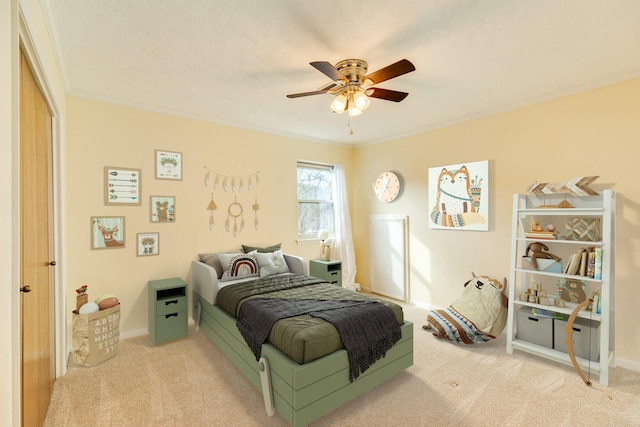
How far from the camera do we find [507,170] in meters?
3.28

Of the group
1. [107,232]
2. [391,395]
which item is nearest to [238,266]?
[107,232]

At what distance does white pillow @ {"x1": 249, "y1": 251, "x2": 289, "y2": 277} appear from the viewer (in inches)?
138

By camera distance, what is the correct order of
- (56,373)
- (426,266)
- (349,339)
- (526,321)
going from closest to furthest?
(349,339)
(56,373)
(526,321)
(426,266)

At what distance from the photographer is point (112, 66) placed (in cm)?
239

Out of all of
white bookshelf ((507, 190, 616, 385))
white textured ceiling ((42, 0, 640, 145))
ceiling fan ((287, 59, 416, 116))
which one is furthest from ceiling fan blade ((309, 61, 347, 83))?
white bookshelf ((507, 190, 616, 385))

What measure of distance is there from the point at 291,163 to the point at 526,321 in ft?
11.1

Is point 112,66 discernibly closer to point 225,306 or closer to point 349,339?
point 225,306

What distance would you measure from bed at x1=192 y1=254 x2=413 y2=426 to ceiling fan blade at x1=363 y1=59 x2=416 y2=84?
1895mm

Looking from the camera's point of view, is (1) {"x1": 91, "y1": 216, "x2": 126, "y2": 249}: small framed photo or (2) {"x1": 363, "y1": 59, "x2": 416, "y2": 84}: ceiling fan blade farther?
(1) {"x1": 91, "y1": 216, "x2": 126, "y2": 249}: small framed photo

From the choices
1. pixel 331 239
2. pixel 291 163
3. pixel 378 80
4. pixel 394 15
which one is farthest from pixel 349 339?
pixel 291 163

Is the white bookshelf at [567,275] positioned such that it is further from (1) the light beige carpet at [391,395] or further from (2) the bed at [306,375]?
(2) the bed at [306,375]

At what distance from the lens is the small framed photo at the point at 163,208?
3.30 meters

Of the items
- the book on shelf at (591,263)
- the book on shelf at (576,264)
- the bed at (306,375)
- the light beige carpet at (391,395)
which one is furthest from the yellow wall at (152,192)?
the book on shelf at (591,263)

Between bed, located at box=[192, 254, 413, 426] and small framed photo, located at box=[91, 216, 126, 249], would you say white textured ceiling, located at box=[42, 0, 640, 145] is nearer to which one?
small framed photo, located at box=[91, 216, 126, 249]
